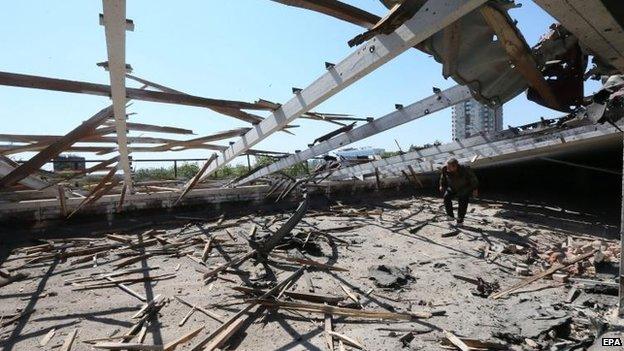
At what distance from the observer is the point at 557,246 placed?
7.37 metres

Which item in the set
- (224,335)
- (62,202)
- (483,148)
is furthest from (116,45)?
(483,148)

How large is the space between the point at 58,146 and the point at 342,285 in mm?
4466

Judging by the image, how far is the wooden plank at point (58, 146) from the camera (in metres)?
4.52

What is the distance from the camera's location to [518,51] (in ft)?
11.2

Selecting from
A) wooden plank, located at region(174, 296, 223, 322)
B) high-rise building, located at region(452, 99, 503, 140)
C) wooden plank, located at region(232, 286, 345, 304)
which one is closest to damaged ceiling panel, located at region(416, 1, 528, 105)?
wooden plank, located at region(232, 286, 345, 304)

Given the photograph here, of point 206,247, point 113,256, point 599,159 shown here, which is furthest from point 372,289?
point 599,159

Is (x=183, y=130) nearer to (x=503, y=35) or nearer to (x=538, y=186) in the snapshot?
(x=503, y=35)

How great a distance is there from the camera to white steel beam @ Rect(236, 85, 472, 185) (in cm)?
655

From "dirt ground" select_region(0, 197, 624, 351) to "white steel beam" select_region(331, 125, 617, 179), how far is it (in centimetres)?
223

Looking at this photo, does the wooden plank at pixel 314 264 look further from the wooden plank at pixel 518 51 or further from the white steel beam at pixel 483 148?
the white steel beam at pixel 483 148

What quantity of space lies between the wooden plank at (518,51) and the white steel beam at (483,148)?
5.38 m

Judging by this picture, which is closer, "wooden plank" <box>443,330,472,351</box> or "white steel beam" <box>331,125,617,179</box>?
"wooden plank" <box>443,330,472,351</box>

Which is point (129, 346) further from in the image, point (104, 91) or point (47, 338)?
point (104, 91)

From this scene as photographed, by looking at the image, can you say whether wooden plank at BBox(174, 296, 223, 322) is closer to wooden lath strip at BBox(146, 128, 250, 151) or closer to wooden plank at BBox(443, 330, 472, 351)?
wooden plank at BBox(443, 330, 472, 351)
